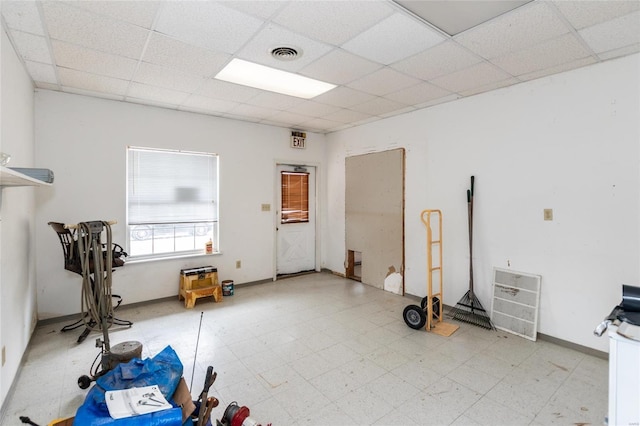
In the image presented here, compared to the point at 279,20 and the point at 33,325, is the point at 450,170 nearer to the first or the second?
the point at 279,20

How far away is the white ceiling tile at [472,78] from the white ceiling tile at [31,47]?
3504 mm

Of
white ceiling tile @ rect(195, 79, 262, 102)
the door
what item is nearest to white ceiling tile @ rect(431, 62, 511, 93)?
white ceiling tile @ rect(195, 79, 262, 102)

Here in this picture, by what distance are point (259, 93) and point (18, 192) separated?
2.48m

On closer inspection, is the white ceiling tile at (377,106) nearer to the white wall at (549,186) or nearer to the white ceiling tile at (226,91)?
the white wall at (549,186)

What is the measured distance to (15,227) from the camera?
2619 mm

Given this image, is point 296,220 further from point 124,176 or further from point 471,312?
point 471,312

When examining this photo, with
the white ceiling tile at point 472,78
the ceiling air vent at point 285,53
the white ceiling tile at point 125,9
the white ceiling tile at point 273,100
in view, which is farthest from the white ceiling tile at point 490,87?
the white ceiling tile at point 125,9

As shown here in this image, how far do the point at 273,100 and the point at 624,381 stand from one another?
12.8 ft

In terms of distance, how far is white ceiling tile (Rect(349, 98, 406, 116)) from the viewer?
4.04m

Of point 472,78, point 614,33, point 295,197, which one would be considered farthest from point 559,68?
point 295,197

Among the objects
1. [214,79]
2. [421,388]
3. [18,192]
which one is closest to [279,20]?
[214,79]

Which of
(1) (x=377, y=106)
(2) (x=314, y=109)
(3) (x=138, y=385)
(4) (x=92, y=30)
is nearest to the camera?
(3) (x=138, y=385)

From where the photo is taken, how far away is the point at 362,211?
5.31 meters

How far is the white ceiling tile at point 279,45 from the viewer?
7.84 feet
